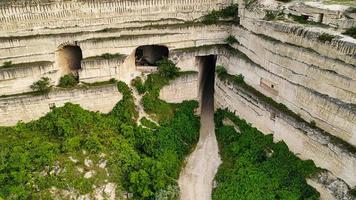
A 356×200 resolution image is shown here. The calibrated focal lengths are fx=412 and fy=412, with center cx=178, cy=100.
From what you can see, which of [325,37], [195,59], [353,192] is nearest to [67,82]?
[195,59]

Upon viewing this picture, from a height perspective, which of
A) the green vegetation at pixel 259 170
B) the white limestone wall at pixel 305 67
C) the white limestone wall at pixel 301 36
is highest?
the white limestone wall at pixel 301 36

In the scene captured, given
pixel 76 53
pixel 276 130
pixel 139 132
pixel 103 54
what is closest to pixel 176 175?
A: pixel 139 132

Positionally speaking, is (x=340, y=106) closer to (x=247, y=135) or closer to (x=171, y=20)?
(x=247, y=135)

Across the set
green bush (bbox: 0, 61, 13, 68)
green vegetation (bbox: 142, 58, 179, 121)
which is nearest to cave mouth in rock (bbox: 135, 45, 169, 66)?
green vegetation (bbox: 142, 58, 179, 121)

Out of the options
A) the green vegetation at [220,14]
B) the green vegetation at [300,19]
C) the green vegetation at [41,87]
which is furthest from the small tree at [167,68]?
the green vegetation at [300,19]

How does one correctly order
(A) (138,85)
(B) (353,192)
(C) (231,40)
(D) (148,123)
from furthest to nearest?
(C) (231,40)
(A) (138,85)
(D) (148,123)
(B) (353,192)

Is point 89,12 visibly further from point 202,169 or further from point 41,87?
point 202,169

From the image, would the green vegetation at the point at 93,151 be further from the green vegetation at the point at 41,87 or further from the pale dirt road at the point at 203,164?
the green vegetation at the point at 41,87

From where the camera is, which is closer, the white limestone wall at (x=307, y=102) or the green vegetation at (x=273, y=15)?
the white limestone wall at (x=307, y=102)
